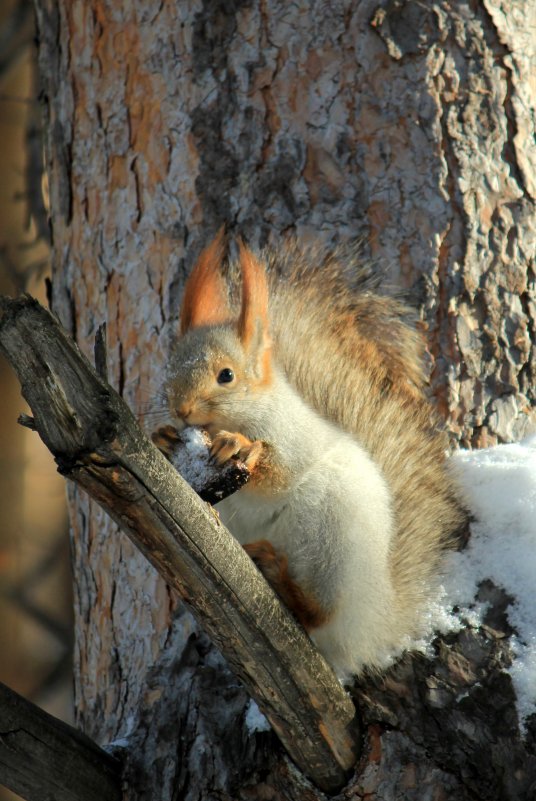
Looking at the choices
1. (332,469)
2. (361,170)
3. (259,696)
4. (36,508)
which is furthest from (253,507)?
(36,508)

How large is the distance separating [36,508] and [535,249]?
1.54 m

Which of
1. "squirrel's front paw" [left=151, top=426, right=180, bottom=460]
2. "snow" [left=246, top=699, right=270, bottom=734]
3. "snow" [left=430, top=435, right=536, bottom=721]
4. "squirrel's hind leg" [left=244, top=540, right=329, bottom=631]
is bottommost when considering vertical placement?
"snow" [left=430, top=435, right=536, bottom=721]

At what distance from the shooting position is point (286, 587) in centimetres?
113

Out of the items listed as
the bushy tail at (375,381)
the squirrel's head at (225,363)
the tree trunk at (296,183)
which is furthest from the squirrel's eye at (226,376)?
the tree trunk at (296,183)

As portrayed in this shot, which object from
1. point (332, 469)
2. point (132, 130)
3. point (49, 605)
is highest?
point (132, 130)

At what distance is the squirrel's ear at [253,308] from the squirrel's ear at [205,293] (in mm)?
54

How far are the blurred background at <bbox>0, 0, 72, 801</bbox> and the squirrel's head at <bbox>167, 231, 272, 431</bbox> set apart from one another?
4.42ft

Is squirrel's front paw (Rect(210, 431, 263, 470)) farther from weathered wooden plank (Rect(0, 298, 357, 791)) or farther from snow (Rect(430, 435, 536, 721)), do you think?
snow (Rect(430, 435, 536, 721))

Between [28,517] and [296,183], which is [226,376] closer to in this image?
[296,183]

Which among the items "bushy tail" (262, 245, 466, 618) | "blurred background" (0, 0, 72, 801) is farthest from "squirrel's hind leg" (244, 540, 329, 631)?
"blurred background" (0, 0, 72, 801)

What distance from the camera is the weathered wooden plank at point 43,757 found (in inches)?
42.6

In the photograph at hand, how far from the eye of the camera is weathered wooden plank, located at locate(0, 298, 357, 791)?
0.80 metres

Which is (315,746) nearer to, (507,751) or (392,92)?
(507,751)

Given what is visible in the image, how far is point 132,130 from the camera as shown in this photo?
1629 millimetres
